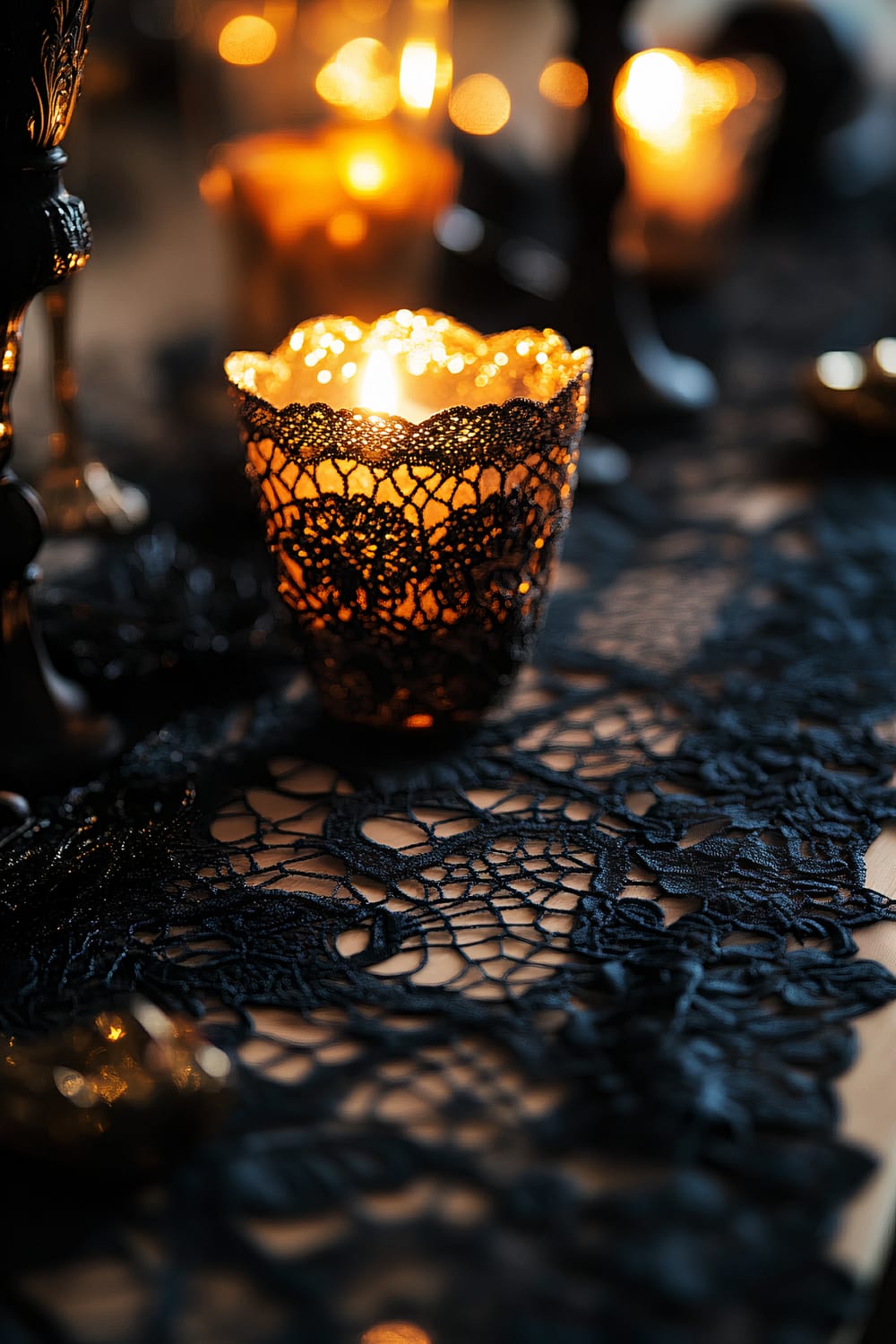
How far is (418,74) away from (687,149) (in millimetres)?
349

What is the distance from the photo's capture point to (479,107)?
1393 mm

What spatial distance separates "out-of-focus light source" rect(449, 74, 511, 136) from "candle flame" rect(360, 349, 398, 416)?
891 mm

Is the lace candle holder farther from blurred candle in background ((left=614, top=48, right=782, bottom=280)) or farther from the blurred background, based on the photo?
blurred candle in background ((left=614, top=48, right=782, bottom=280))

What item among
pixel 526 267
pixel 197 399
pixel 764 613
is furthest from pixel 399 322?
pixel 526 267

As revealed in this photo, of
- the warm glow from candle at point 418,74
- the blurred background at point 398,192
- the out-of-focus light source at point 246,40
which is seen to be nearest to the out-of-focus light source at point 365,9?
the blurred background at point 398,192

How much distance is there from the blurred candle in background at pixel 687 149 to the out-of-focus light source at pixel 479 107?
0.89ft

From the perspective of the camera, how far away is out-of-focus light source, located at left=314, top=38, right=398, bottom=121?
94 centimetres

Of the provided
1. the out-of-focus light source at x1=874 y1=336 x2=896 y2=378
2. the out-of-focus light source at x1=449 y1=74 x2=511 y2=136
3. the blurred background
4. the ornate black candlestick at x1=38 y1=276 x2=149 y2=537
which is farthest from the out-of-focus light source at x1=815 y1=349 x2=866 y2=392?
the out-of-focus light source at x1=449 y1=74 x2=511 y2=136

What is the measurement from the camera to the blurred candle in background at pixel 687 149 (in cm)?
108

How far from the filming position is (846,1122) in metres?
0.35

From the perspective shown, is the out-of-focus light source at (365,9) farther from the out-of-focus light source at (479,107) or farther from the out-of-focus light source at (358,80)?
the out-of-focus light source at (479,107)

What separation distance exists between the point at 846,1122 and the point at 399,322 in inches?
16.0

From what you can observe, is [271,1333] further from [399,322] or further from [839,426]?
[839,426]

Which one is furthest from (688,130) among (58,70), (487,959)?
(487,959)
